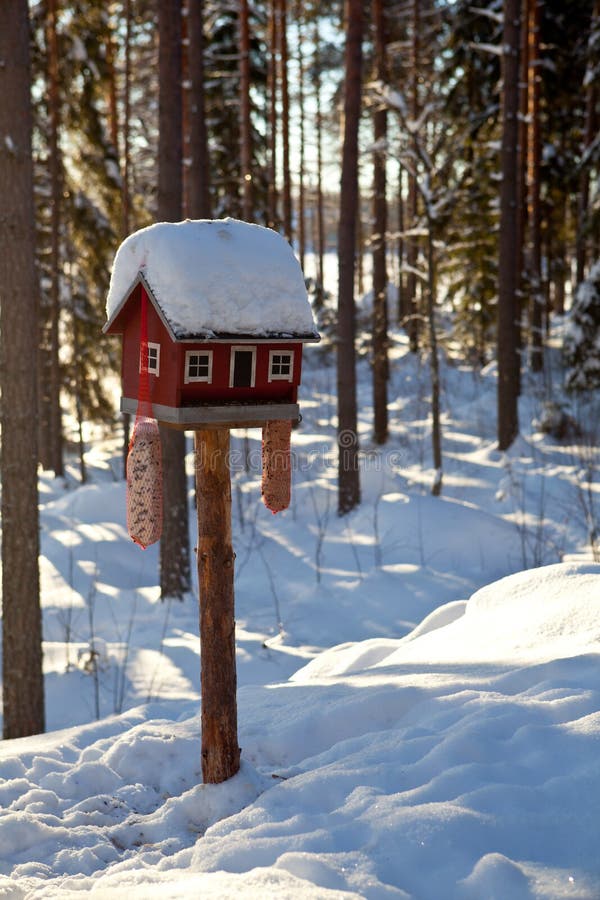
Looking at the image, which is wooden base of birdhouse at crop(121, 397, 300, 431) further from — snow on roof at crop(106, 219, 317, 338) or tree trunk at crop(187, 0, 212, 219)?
tree trunk at crop(187, 0, 212, 219)

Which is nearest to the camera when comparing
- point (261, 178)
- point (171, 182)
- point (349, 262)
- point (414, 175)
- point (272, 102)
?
point (171, 182)

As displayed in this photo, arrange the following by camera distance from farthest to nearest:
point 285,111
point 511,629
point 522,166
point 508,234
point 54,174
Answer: point 285,111 → point 522,166 → point 54,174 → point 508,234 → point 511,629

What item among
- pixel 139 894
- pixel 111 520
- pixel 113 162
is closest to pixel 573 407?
pixel 111 520

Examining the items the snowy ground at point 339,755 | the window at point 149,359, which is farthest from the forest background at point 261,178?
the window at point 149,359

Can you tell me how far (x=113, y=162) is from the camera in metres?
14.6

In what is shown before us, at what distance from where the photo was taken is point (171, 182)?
28.3 feet

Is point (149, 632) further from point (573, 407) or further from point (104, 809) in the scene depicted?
point (573, 407)

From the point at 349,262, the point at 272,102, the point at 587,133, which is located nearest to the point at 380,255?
the point at 349,262

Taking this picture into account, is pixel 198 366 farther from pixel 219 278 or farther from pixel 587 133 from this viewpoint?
pixel 587 133

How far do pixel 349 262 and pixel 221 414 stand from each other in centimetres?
807

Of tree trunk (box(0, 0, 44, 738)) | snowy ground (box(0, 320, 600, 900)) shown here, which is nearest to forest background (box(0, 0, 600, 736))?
tree trunk (box(0, 0, 44, 738))

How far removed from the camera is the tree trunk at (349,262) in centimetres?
1055

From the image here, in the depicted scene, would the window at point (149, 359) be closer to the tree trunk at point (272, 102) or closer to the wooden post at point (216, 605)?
the wooden post at point (216, 605)

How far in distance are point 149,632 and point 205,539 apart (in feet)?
16.4
